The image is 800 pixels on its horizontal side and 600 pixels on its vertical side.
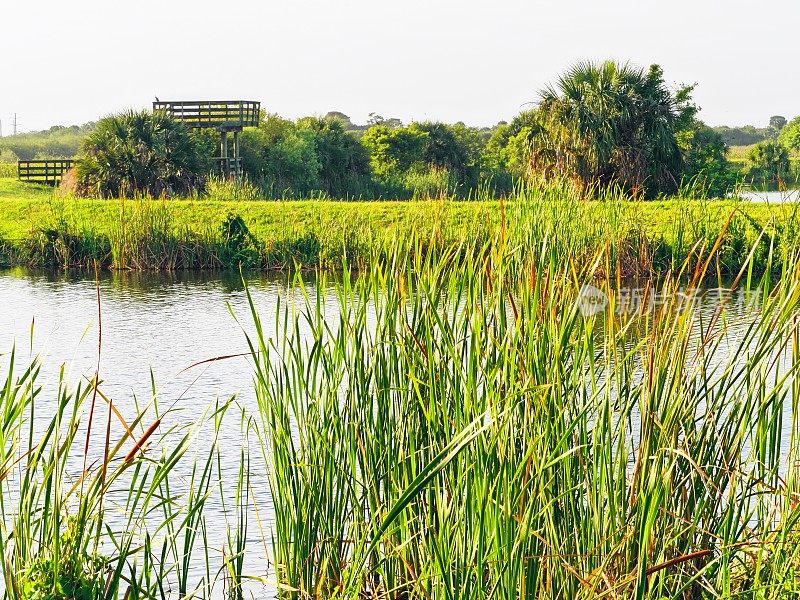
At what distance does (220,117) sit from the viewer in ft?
106

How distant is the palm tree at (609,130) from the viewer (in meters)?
23.8

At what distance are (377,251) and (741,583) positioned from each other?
1.58m

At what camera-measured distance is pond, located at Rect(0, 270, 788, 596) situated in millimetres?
7121

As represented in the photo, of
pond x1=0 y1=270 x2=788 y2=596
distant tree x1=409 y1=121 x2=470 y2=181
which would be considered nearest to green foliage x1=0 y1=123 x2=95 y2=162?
distant tree x1=409 y1=121 x2=470 y2=181

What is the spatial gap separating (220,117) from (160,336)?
21.3 meters

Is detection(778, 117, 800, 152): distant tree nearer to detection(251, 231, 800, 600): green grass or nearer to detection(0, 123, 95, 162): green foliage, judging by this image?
detection(0, 123, 95, 162): green foliage

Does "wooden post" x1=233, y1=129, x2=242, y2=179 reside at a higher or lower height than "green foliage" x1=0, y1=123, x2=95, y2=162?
lower

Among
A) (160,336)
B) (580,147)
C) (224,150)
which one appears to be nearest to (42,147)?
(224,150)

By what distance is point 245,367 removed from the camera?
10.1m

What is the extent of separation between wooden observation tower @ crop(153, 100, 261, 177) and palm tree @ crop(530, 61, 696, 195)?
35.2 feet

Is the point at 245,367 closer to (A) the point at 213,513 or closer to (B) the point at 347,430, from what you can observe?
(A) the point at 213,513

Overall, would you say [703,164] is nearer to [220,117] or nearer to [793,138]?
[220,117]

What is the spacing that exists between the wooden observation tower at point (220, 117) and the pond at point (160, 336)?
47.5ft

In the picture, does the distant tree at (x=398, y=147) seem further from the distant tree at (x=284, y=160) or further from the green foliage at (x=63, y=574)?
the green foliage at (x=63, y=574)
